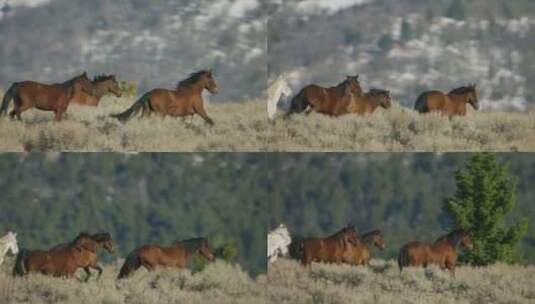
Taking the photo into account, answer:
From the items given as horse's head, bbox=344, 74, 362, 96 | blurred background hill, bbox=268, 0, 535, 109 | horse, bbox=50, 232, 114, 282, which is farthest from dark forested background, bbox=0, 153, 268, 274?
blurred background hill, bbox=268, 0, 535, 109

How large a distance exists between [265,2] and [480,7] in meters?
1.81

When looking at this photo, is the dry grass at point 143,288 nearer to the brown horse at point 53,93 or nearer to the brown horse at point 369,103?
the brown horse at point 53,93

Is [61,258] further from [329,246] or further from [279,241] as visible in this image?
[329,246]

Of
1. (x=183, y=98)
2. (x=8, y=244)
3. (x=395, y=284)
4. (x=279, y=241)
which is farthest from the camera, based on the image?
(x=183, y=98)

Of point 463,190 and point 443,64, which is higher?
point 443,64

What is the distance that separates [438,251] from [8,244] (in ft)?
11.7

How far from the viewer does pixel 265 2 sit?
16.1 metres

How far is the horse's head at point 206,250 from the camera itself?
16062mm

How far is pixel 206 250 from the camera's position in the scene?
52.7ft

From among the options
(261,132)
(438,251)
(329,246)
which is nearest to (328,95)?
(261,132)

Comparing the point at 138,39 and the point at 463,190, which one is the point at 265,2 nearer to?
the point at 138,39

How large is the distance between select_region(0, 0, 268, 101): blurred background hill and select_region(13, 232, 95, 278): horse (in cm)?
137

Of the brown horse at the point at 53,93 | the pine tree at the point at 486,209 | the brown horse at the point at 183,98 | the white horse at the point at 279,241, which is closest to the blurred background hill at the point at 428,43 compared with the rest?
the pine tree at the point at 486,209

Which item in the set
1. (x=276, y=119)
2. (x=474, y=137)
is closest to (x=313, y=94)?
(x=276, y=119)
